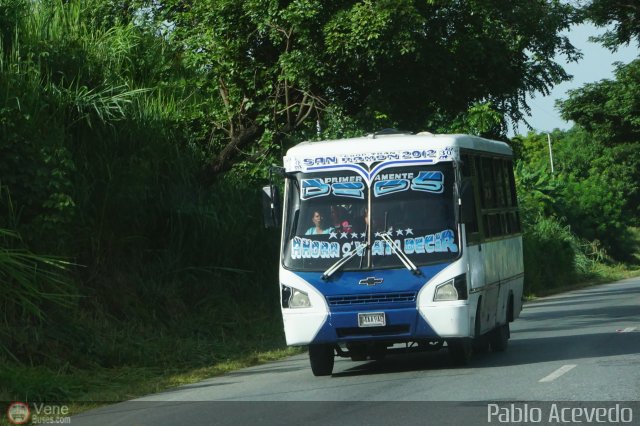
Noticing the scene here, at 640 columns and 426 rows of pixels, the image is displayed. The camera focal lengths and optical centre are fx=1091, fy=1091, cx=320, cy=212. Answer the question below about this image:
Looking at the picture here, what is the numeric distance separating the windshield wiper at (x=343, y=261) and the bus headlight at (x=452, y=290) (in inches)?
38.9

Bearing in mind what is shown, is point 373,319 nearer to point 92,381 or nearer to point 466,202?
point 466,202

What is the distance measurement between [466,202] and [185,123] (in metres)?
7.95

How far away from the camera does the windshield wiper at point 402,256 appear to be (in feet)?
40.3

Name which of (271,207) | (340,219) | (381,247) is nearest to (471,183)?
(381,247)

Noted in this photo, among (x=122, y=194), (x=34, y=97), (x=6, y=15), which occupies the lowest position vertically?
(x=122, y=194)

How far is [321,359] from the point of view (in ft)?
42.7

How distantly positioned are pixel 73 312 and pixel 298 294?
3.87m

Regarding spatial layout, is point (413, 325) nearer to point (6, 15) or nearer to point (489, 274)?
point (489, 274)

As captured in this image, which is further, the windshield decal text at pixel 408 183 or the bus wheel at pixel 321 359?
the bus wheel at pixel 321 359

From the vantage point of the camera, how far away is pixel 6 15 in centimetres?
1619

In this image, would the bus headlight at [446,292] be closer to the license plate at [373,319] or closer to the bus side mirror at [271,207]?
the license plate at [373,319]

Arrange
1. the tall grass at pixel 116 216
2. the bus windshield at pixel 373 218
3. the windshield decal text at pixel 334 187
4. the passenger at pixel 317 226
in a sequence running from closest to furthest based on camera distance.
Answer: the bus windshield at pixel 373 218, the passenger at pixel 317 226, the windshield decal text at pixel 334 187, the tall grass at pixel 116 216

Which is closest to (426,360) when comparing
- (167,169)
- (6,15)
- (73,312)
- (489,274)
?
(489,274)

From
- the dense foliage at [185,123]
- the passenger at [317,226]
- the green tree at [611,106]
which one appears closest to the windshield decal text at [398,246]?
the passenger at [317,226]
